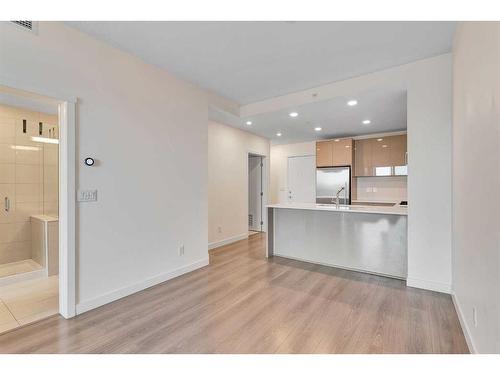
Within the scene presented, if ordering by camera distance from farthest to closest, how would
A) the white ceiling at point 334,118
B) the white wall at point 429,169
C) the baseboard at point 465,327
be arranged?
the white ceiling at point 334,118
the white wall at point 429,169
the baseboard at point 465,327

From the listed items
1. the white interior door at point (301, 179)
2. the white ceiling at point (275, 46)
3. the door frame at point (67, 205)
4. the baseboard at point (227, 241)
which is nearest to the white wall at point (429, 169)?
the white ceiling at point (275, 46)

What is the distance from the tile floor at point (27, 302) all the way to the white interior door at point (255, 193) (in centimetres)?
431

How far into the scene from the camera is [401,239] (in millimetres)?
3178

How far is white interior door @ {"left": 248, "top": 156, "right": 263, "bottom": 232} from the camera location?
642 cm

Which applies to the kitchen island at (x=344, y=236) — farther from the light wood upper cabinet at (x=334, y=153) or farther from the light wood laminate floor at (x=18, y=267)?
the light wood laminate floor at (x=18, y=267)

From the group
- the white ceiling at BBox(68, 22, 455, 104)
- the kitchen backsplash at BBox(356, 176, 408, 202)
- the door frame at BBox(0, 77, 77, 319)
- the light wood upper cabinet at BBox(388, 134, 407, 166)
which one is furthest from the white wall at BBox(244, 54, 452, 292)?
the door frame at BBox(0, 77, 77, 319)

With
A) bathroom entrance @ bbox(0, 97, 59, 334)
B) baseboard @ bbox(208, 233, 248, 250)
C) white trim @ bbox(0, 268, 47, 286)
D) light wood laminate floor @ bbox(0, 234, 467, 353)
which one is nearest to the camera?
light wood laminate floor @ bbox(0, 234, 467, 353)

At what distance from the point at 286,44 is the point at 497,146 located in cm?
201

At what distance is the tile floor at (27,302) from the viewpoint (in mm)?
2189

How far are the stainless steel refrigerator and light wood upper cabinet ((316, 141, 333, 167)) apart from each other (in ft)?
0.55

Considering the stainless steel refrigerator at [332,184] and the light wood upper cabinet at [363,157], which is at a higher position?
the light wood upper cabinet at [363,157]

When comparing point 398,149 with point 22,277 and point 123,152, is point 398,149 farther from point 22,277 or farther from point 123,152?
point 22,277

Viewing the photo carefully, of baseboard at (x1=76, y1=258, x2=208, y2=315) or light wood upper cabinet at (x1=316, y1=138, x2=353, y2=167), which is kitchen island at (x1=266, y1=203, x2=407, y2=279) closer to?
baseboard at (x1=76, y1=258, x2=208, y2=315)
